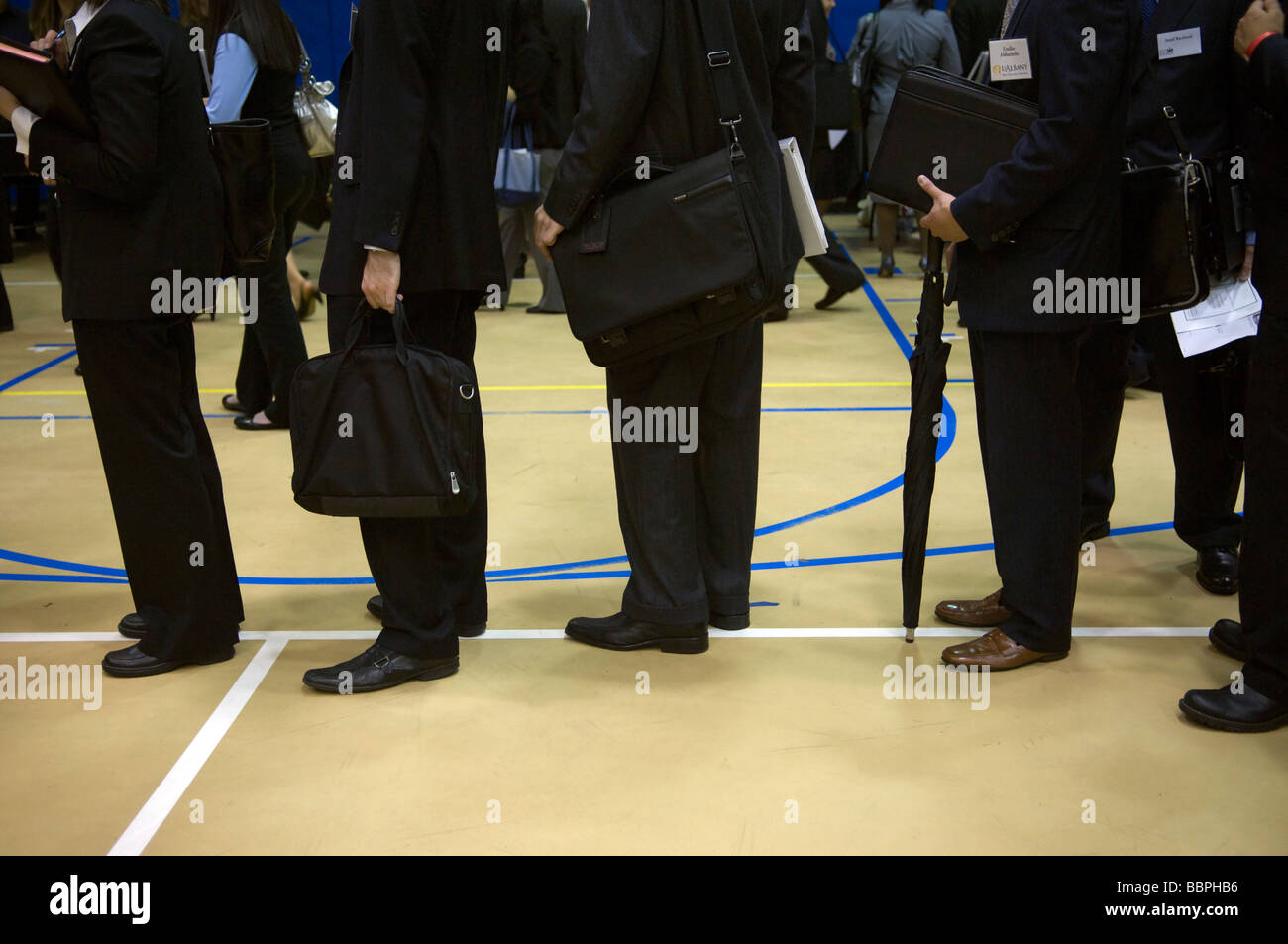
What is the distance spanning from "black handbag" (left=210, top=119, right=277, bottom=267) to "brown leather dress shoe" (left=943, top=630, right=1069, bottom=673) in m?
2.04

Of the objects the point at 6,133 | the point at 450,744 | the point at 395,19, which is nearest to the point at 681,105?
the point at 395,19

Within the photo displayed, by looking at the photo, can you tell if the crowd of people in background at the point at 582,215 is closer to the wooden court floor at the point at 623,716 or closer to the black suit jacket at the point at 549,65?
the wooden court floor at the point at 623,716

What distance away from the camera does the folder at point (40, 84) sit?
2803 mm

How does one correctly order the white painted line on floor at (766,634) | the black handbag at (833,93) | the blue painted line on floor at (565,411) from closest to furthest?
the white painted line on floor at (766,634)
the blue painted line on floor at (565,411)
the black handbag at (833,93)

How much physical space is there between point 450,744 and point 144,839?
65cm

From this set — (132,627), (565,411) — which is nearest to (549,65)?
(565,411)

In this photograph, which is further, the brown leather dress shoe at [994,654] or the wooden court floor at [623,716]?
the brown leather dress shoe at [994,654]

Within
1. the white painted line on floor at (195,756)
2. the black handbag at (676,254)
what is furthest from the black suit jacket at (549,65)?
the white painted line on floor at (195,756)

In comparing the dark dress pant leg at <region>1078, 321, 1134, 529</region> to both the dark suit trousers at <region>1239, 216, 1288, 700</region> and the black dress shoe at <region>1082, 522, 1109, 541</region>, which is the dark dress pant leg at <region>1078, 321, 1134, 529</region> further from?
the dark suit trousers at <region>1239, 216, 1288, 700</region>

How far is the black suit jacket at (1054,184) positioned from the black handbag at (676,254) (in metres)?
0.51

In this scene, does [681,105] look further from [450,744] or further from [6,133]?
[6,133]

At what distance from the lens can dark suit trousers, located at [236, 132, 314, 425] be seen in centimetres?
512

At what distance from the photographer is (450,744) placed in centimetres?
280

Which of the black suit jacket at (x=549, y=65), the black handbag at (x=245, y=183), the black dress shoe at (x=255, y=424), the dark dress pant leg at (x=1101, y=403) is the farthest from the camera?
the black suit jacket at (x=549, y=65)
